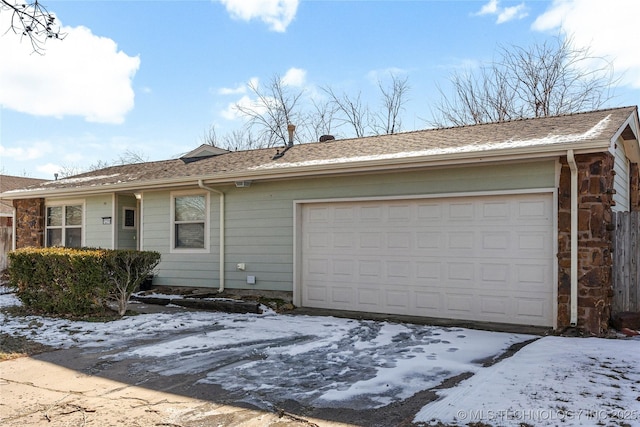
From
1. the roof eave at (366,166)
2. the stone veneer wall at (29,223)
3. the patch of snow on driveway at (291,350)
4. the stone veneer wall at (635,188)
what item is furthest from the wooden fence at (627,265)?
the stone veneer wall at (29,223)

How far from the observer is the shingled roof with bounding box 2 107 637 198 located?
22.4ft

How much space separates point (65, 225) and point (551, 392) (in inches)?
484

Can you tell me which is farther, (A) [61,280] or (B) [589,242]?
(A) [61,280]

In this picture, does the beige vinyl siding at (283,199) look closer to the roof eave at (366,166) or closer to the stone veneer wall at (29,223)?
the roof eave at (366,166)

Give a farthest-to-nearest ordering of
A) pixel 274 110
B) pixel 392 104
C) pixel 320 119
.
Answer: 1. pixel 274 110
2. pixel 320 119
3. pixel 392 104

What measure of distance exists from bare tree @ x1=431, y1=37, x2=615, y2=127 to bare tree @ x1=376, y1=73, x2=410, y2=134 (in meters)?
1.93

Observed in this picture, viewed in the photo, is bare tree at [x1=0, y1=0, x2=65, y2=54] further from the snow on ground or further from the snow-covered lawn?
the snow on ground

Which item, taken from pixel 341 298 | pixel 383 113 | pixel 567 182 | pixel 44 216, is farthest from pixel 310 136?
pixel 567 182

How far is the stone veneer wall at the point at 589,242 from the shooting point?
643 centimetres

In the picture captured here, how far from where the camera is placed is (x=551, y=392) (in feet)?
12.9

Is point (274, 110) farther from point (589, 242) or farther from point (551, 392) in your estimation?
point (551, 392)

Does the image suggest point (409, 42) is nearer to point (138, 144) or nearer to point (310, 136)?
point (310, 136)

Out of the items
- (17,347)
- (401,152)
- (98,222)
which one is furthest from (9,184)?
(401,152)

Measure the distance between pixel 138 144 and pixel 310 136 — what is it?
1220 cm
